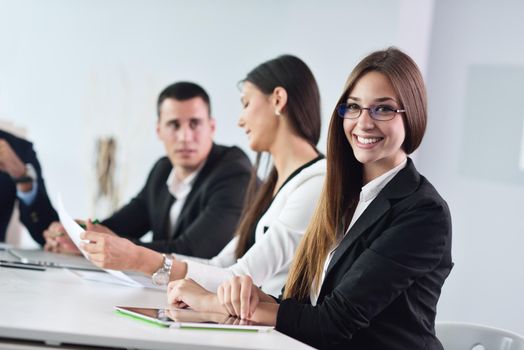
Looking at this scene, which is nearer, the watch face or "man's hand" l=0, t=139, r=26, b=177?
the watch face

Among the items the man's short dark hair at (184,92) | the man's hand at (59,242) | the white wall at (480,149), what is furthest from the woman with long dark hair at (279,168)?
the white wall at (480,149)

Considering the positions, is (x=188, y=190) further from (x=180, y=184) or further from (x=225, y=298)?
(x=225, y=298)

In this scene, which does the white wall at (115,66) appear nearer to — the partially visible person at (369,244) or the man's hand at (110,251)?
the man's hand at (110,251)

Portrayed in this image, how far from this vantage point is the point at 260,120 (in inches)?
122

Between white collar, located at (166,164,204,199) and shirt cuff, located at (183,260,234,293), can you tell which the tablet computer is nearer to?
shirt cuff, located at (183,260,234,293)

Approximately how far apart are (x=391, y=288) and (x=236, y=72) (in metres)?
4.26

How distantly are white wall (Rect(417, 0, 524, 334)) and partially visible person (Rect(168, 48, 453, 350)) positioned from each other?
8.92 feet

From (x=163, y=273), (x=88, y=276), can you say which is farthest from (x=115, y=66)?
(x=163, y=273)

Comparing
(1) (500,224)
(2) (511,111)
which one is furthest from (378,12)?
(1) (500,224)

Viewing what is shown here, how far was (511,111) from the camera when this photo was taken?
4.82m

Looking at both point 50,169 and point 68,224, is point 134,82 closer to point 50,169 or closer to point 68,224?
point 50,169

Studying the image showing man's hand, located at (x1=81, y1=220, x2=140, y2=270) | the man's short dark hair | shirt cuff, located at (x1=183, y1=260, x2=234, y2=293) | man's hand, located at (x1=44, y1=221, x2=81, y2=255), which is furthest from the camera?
the man's short dark hair

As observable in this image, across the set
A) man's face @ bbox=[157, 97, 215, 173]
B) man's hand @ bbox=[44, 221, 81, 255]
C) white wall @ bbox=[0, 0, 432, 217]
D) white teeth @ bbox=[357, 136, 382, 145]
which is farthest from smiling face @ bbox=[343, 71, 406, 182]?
white wall @ bbox=[0, 0, 432, 217]

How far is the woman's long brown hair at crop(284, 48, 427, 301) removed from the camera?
85.7 inches
